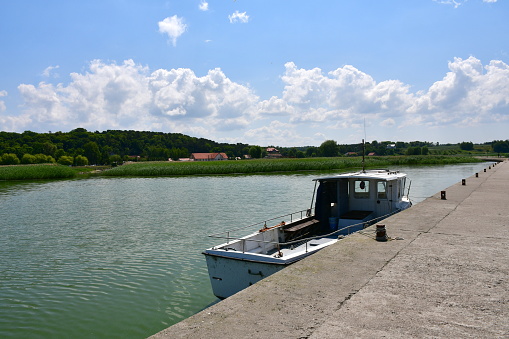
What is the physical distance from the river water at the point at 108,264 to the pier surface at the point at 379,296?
391cm

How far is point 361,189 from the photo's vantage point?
1428 cm

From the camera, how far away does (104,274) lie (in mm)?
12523

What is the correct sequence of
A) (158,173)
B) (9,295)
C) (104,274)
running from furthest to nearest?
(158,173) → (104,274) → (9,295)

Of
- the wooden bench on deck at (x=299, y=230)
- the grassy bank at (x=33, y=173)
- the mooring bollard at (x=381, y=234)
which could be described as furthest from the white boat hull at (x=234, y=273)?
the grassy bank at (x=33, y=173)

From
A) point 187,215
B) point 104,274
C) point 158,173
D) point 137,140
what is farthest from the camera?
point 137,140

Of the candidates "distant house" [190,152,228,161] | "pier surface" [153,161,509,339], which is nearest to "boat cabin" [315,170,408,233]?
"pier surface" [153,161,509,339]

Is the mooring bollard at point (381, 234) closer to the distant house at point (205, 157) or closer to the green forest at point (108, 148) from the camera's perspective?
the green forest at point (108, 148)

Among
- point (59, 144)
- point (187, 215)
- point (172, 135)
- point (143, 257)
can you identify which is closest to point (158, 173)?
point (187, 215)

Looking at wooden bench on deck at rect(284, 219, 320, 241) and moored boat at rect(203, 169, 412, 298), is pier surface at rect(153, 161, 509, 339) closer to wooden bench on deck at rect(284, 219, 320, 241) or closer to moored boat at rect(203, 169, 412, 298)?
moored boat at rect(203, 169, 412, 298)

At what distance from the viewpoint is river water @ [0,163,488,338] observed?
9445 millimetres

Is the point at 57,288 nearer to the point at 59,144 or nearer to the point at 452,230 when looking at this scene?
the point at 452,230

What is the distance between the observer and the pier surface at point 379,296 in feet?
16.2

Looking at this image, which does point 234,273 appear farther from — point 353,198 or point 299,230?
point 353,198

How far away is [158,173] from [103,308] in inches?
2112
